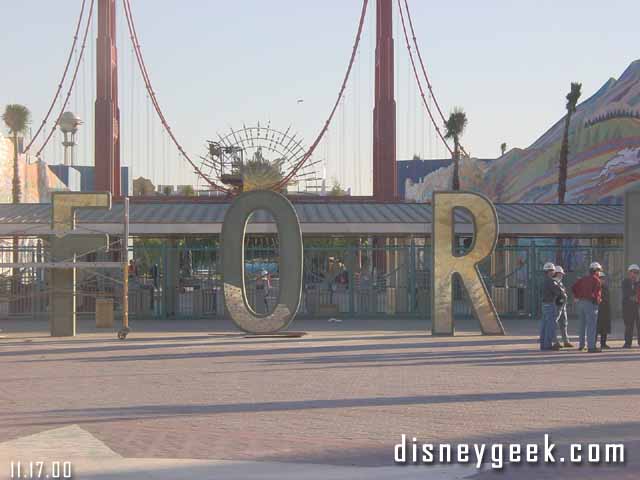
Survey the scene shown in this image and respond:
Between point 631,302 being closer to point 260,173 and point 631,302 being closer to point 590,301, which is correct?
point 590,301

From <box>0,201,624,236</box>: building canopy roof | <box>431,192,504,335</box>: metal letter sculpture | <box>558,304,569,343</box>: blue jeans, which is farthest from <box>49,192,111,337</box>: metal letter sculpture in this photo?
<box>558,304,569,343</box>: blue jeans

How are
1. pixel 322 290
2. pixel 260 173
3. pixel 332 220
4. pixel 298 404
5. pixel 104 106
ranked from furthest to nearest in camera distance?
pixel 260 173
pixel 104 106
pixel 332 220
pixel 322 290
pixel 298 404

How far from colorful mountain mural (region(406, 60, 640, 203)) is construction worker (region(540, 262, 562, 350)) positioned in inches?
1323

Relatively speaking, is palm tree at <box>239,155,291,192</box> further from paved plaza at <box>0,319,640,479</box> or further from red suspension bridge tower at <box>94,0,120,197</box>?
paved plaza at <box>0,319,640,479</box>

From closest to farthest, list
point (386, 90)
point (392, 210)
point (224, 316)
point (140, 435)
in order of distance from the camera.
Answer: point (140, 435), point (224, 316), point (392, 210), point (386, 90)

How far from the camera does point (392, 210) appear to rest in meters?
34.0

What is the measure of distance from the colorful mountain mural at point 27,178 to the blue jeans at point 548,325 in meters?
37.9

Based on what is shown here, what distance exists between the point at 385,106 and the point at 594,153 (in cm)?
2062

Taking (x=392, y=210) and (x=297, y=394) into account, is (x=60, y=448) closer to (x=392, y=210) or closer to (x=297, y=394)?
(x=297, y=394)

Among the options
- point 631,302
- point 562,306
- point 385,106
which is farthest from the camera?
point 385,106

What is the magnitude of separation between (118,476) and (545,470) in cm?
343

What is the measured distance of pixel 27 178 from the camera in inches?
2389

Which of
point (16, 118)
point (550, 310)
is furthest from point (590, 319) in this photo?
point (16, 118)

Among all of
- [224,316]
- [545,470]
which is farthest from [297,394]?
[224,316]
